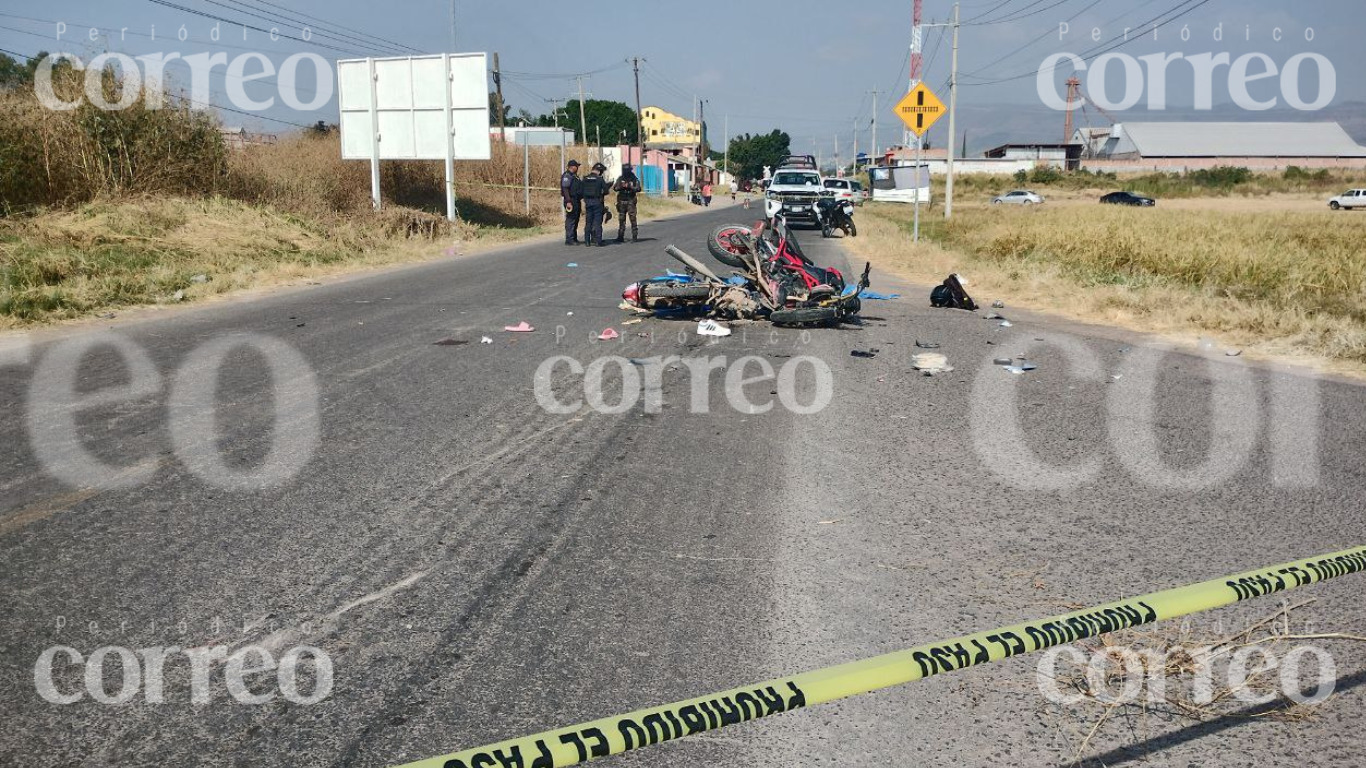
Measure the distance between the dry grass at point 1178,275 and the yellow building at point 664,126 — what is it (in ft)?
457

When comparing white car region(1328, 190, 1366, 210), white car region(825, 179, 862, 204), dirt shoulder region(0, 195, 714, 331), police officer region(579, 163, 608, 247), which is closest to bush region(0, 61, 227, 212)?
dirt shoulder region(0, 195, 714, 331)

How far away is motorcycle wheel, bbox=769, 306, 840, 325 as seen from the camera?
34.0 feet

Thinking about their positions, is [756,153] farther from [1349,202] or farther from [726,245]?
[726,245]

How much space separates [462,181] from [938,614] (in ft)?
116

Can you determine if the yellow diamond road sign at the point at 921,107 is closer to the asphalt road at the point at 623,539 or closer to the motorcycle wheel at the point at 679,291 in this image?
the motorcycle wheel at the point at 679,291

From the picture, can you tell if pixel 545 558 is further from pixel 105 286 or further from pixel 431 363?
pixel 105 286

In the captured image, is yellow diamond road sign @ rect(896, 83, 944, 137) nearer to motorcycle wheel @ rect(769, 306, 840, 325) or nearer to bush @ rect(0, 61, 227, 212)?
motorcycle wheel @ rect(769, 306, 840, 325)

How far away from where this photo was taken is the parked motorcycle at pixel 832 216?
28.2m

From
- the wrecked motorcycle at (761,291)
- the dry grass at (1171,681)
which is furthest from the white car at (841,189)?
the dry grass at (1171,681)

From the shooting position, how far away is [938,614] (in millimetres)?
3564

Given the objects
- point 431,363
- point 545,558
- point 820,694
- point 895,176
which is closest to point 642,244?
point 431,363

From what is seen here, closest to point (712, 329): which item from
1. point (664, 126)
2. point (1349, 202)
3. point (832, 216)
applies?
point (832, 216)

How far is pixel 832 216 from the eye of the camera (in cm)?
2819

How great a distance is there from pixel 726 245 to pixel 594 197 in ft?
34.2
